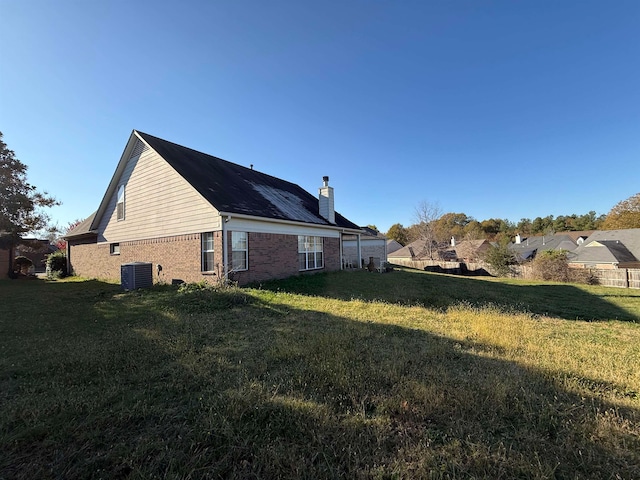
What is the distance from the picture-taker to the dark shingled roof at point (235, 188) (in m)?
12.2

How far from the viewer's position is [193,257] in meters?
12.0

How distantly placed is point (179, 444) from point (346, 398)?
159cm

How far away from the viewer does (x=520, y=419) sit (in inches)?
107

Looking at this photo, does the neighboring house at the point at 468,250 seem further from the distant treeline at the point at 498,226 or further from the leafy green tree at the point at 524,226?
the leafy green tree at the point at 524,226

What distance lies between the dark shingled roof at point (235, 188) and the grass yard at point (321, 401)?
Result: 271 inches

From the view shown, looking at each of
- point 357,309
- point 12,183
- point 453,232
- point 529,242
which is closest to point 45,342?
point 357,309

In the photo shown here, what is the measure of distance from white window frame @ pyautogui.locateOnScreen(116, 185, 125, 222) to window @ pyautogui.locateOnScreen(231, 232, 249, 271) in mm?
8202

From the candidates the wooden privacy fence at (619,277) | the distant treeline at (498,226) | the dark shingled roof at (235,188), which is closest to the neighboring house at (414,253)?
the distant treeline at (498,226)

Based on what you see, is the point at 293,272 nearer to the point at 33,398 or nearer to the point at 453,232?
the point at 33,398

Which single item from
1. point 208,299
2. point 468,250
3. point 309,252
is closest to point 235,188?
point 309,252

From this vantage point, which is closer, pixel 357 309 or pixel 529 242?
pixel 357 309

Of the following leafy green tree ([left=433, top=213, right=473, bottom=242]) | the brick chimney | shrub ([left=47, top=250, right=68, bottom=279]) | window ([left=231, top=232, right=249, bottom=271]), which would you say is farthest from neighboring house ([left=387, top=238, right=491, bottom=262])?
shrub ([left=47, top=250, right=68, bottom=279])

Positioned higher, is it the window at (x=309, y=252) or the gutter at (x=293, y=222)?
the gutter at (x=293, y=222)

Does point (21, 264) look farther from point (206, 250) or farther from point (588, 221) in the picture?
point (588, 221)
